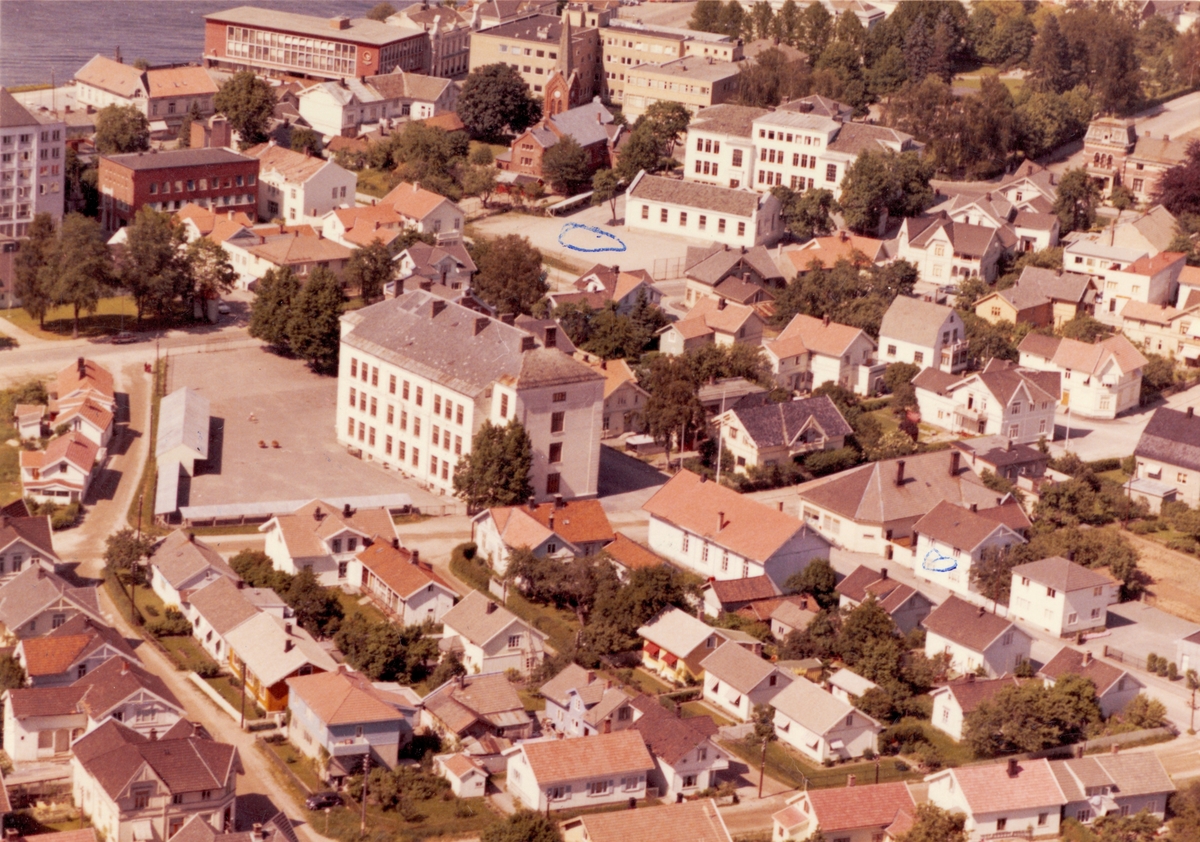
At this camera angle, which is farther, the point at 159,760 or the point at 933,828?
the point at 933,828

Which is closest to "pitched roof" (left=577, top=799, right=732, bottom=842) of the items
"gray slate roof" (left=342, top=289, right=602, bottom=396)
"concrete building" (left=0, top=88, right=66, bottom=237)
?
"gray slate roof" (left=342, top=289, right=602, bottom=396)

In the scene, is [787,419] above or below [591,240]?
below

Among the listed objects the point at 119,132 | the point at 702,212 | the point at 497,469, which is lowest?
the point at 497,469

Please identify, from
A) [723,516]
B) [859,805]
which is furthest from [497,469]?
[859,805]

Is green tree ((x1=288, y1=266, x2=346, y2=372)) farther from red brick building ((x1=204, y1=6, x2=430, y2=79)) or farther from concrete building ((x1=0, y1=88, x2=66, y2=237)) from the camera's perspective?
red brick building ((x1=204, y1=6, x2=430, y2=79))

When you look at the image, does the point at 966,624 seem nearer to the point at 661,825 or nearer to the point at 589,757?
the point at 589,757

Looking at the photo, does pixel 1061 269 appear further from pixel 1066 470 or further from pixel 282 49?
pixel 282 49
